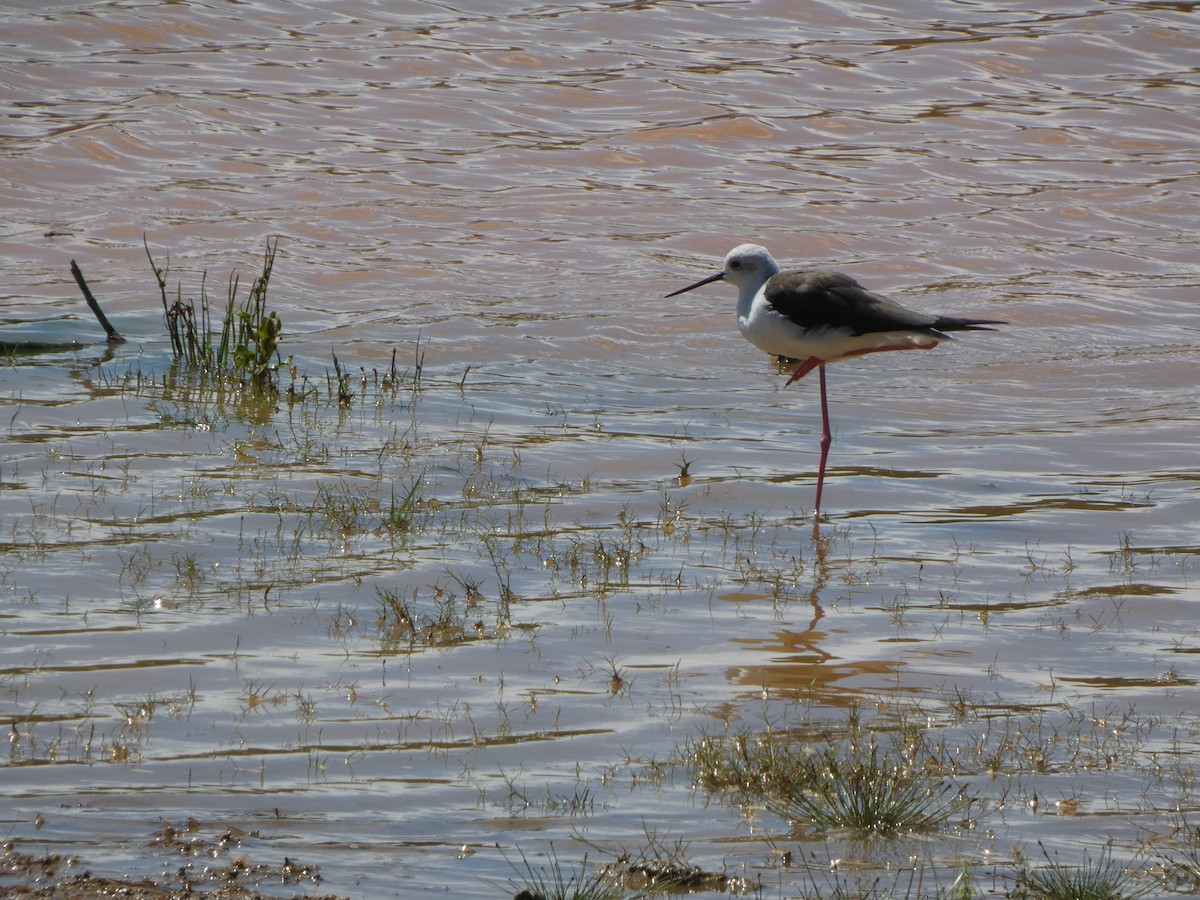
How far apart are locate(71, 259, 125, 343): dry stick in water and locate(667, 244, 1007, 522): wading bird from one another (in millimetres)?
4756

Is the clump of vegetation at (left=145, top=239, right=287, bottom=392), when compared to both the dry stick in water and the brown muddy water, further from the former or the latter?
the dry stick in water

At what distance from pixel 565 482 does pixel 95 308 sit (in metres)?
4.30

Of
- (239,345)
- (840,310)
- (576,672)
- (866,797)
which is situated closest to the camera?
(866,797)

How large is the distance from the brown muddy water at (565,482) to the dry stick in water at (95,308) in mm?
161

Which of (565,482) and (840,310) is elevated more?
(840,310)

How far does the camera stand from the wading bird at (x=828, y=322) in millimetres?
9117

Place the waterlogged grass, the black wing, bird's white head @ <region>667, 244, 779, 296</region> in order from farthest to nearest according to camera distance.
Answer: bird's white head @ <region>667, 244, 779, 296</region>
the black wing
the waterlogged grass

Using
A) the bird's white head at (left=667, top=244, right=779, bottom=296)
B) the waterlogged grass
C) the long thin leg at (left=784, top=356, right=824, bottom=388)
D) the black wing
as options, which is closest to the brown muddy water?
the waterlogged grass

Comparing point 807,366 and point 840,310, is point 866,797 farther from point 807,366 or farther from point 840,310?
point 807,366

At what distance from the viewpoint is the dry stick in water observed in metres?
10.9

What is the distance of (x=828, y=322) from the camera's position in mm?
9188

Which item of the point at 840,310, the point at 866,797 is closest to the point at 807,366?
the point at 840,310

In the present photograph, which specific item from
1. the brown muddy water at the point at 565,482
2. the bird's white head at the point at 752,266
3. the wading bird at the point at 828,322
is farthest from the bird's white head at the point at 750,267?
the brown muddy water at the point at 565,482

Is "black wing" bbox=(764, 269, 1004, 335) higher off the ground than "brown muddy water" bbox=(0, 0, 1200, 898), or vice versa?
"black wing" bbox=(764, 269, 1004, 335)
